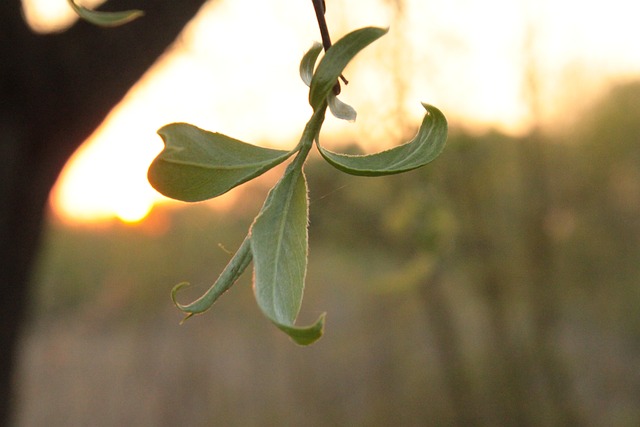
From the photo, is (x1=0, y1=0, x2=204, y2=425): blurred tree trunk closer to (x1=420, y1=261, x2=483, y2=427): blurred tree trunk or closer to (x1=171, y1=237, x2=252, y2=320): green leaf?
(x1=171, y1=237, x2=252, y2=320): green leaf

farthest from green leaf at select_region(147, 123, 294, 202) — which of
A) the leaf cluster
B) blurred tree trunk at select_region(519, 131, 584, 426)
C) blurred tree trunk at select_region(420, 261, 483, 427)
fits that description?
blurred tree trunk at select_region(420, 261, 483, 427)

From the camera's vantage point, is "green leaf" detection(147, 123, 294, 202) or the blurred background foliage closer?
"green leaf" detection(147, 123, 294, 202)

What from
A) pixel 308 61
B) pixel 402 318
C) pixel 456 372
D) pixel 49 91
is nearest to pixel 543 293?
pixel 456 372

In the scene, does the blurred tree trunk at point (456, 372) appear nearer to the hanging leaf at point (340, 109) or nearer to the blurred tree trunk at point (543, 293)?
the blurred tree trunk at point (543, 293)

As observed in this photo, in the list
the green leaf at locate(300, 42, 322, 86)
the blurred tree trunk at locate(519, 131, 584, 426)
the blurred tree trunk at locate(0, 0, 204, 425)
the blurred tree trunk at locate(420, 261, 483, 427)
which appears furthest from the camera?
the blurred tree trunk at locate(420, 261, 483, 427)

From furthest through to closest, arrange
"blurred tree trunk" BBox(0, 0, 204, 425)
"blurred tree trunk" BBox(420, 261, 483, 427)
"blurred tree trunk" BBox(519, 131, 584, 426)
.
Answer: "blurred tree trunk" BBox(420, 261, 483, 427) → "blurred tree trunk" BBox(519, 131, 584, 426) → "blurred tree trunk" BBox(0, 0, 204, 425)

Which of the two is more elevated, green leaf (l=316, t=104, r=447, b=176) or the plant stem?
the plant stem

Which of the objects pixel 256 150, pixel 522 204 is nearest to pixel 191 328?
pixel 522 204

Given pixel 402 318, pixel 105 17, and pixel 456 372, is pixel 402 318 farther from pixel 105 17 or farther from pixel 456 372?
pixel 105 17
